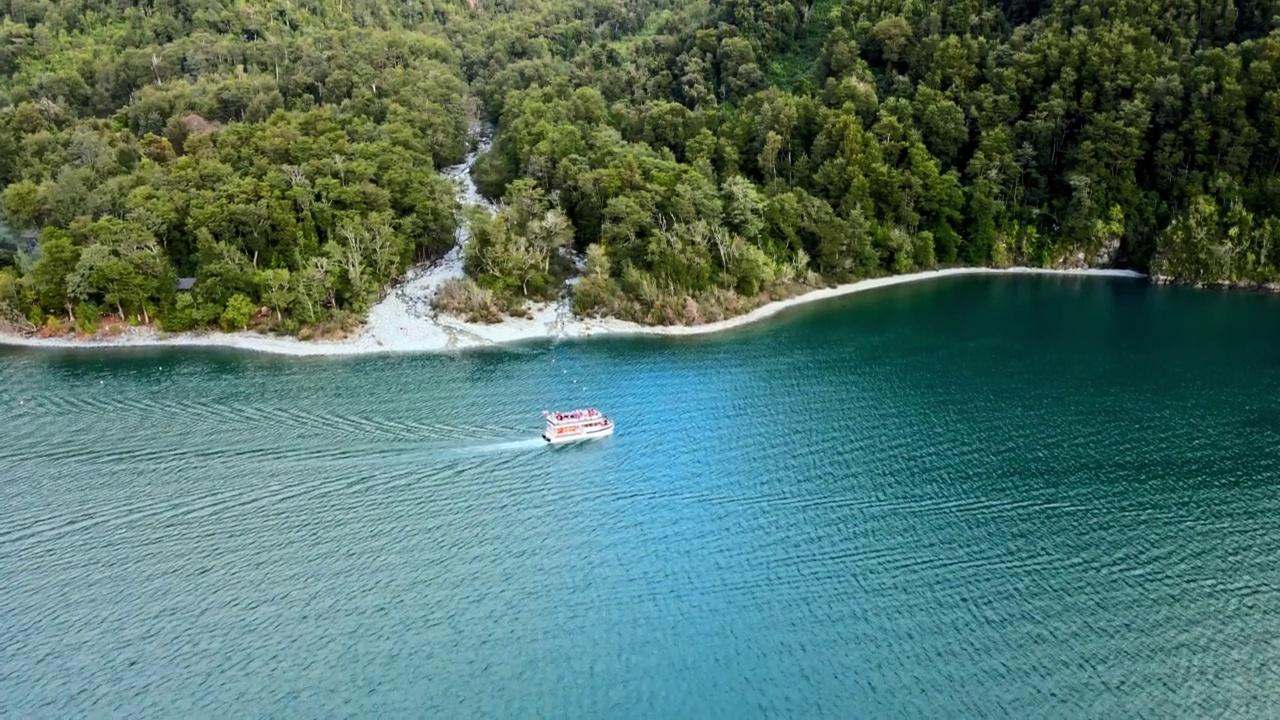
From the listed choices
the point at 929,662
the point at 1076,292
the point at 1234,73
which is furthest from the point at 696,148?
the point at 929,662

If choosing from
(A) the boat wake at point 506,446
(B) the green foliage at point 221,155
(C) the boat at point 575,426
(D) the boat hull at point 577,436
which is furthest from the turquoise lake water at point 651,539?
(B) the green foliage at point 221,155

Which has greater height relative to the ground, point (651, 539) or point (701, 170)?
point (701, 170)

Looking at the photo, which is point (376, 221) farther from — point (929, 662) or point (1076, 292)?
point (1076, 292)

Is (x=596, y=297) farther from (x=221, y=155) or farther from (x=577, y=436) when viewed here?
(x=221, y=155)

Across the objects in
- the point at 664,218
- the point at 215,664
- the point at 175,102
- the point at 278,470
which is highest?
the point at 175,102

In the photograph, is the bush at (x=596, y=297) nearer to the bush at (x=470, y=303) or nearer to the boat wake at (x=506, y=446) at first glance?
the bush at (x=470, y=303)

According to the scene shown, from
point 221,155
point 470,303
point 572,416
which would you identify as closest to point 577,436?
point 572,416
